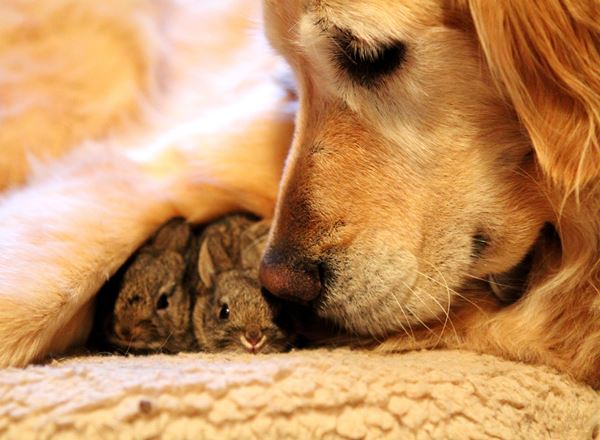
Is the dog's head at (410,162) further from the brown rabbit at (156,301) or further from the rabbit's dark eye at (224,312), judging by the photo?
the brown rabbit at (156,301)

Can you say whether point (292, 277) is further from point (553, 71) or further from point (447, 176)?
point (553, 71)

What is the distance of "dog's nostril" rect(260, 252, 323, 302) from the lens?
1.17 m

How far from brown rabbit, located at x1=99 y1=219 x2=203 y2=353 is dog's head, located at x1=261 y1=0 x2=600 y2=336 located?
0.93ft

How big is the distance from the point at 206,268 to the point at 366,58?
1.90 ft

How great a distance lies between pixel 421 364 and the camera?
3.61ft

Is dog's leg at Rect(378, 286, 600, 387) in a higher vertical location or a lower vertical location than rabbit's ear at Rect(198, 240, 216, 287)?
higher

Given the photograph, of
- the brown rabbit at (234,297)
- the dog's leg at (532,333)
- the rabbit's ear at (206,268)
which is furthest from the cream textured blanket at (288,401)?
the rabbit's ear at (206,268)

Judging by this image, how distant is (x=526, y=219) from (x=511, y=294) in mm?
191

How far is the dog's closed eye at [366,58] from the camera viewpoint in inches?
42.4

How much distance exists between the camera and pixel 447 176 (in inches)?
44.9

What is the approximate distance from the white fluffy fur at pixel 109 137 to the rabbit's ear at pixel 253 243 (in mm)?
48

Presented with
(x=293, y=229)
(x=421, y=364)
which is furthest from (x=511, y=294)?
(x=293, y=229)

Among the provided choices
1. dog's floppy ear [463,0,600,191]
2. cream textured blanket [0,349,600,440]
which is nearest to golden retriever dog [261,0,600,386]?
dog's floppy ear [463,0,600,191]

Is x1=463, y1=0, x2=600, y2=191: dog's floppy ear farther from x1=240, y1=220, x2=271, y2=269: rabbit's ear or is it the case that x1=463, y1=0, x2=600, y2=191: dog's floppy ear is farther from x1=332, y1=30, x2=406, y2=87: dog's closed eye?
x1=240, y1=220, x2=271, y2=269: rabbit's ear
